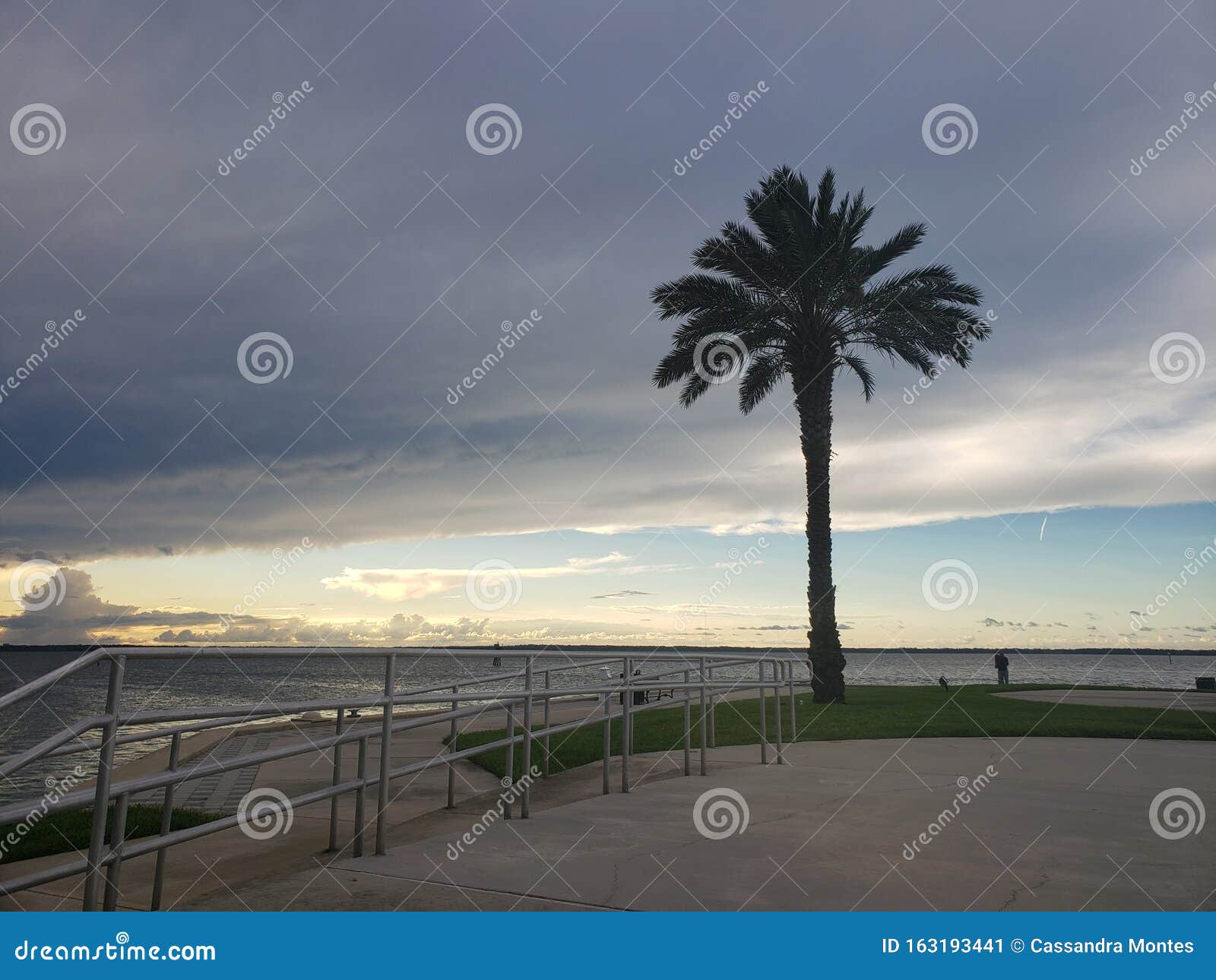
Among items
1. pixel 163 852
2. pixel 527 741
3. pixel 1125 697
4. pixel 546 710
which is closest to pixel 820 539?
pixel 1125 697

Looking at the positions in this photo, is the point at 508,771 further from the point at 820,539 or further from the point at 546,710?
the point at 820,539

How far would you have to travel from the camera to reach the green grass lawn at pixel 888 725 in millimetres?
12953

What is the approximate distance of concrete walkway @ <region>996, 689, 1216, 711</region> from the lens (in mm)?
20266

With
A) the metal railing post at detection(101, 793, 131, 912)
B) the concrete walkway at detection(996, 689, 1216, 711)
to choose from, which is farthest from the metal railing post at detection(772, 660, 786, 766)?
the concrete walkway at detection(996, 689, 1216, 711)

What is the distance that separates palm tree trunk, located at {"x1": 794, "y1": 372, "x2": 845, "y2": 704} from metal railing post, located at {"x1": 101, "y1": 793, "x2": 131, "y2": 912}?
53.6 feet

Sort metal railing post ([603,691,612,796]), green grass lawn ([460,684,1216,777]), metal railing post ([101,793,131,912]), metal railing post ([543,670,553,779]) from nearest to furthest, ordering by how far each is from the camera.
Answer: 1. metal railing post ([101,793,131,912])
2. metal railing post ([543,670,553,779])
3. metal railing post ([603,691,612,796])
4. green grass lawn ([460,684,1216,777])

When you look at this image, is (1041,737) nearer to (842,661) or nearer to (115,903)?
(842,661)

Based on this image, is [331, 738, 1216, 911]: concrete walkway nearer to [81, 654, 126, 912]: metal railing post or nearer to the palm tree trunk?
[81, 654, 126, 912]: metal railing post

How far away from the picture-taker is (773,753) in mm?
11211

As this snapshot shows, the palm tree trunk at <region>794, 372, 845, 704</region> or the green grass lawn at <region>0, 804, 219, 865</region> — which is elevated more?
the palm tree trunk at <region>794, 372, 845, 704</region>

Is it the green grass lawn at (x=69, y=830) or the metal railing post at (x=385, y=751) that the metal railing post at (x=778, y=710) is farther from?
the green grass lawn at (x=69, y=830)

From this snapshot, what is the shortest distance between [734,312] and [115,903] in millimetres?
17834

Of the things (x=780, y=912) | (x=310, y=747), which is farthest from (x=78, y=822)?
(x=780, y=912)

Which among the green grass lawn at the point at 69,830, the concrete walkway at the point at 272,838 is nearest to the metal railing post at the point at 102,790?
the concrete walkway at the point at 272,838
